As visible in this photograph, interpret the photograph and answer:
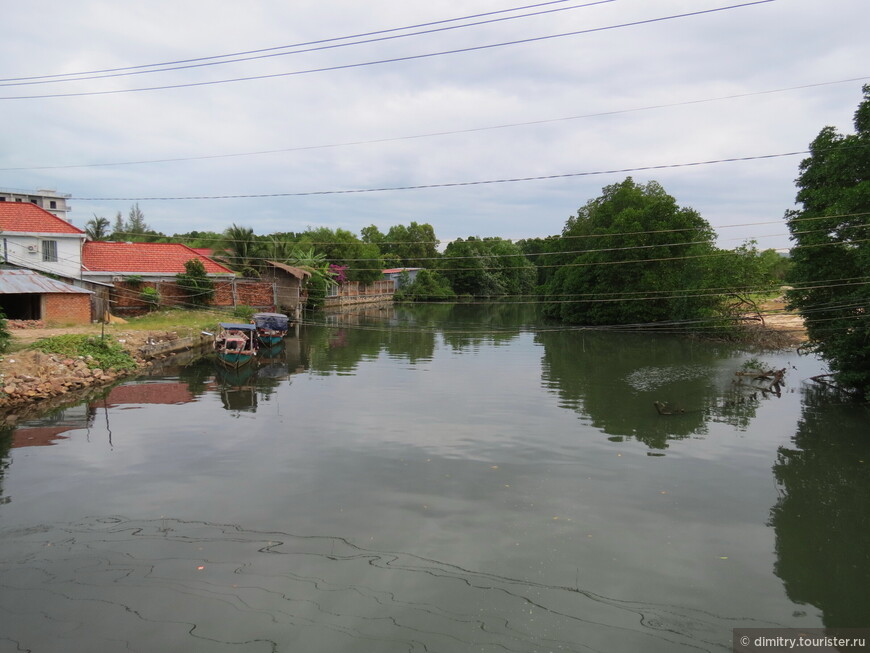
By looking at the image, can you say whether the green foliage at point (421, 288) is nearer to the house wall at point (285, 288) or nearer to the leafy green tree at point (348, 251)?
the leafy green tree at point (348, 251)

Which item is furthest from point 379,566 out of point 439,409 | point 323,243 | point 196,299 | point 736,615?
point 323,243

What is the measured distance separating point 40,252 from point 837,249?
46316mm

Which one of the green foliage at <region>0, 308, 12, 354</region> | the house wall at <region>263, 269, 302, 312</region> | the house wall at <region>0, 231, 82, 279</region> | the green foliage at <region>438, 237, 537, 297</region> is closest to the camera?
the green foliage at <region>0, 308, 12, 354</region>

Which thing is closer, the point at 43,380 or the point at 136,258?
the point at 43,380

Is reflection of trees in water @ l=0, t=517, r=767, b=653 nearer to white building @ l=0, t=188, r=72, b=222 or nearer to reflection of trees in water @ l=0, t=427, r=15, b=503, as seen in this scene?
reflection of trees in water @ l=0, t=427, r=15, b=503

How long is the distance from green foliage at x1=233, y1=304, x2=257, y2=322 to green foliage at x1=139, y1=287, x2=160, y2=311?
5.84 m

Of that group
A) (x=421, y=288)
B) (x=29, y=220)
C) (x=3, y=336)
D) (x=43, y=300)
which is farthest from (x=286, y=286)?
(x=421, y=288)

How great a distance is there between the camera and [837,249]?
22953 millimetres

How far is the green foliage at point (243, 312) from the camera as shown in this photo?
46.1 meters

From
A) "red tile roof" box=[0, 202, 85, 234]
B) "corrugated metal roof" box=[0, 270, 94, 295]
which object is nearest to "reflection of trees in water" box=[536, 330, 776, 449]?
"corrugated metal roof" box=[0, 270, 94, 295]

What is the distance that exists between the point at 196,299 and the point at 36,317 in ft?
42.8

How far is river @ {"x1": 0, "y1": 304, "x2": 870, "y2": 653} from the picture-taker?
8.34 metres

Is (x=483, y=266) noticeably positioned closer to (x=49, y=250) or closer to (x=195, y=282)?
(x=195, y=282)

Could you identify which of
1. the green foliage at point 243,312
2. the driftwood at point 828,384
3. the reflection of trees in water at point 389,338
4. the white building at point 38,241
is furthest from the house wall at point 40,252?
the driftwood at point 828,384
